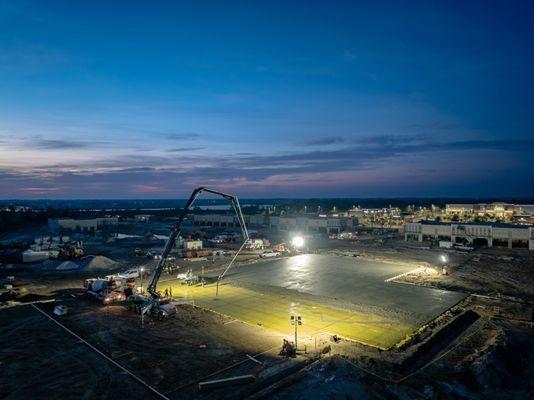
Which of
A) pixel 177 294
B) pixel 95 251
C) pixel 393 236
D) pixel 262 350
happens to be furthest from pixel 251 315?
pixel 393 236

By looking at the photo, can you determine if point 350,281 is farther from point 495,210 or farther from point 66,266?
point 495,210

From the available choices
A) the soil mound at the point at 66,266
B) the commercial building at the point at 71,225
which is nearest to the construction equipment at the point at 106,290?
the soil mound at the point at 66,266

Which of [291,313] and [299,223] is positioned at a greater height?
[299,223]

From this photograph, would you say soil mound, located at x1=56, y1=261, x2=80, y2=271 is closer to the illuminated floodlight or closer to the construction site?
the construction site

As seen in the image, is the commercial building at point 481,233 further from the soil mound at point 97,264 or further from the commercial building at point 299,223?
the soil mound at point 97,264

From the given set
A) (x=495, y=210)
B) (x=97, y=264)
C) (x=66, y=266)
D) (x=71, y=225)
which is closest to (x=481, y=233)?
(x=97, y=264)

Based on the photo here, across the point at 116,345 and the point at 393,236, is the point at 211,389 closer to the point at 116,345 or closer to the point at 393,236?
the point at 116,345

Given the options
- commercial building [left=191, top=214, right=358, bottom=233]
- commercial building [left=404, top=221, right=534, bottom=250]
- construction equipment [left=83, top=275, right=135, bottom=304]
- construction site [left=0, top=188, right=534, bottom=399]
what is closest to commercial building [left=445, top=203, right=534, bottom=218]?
commercial building [left=191, top=214, right=358, bottom=233]
